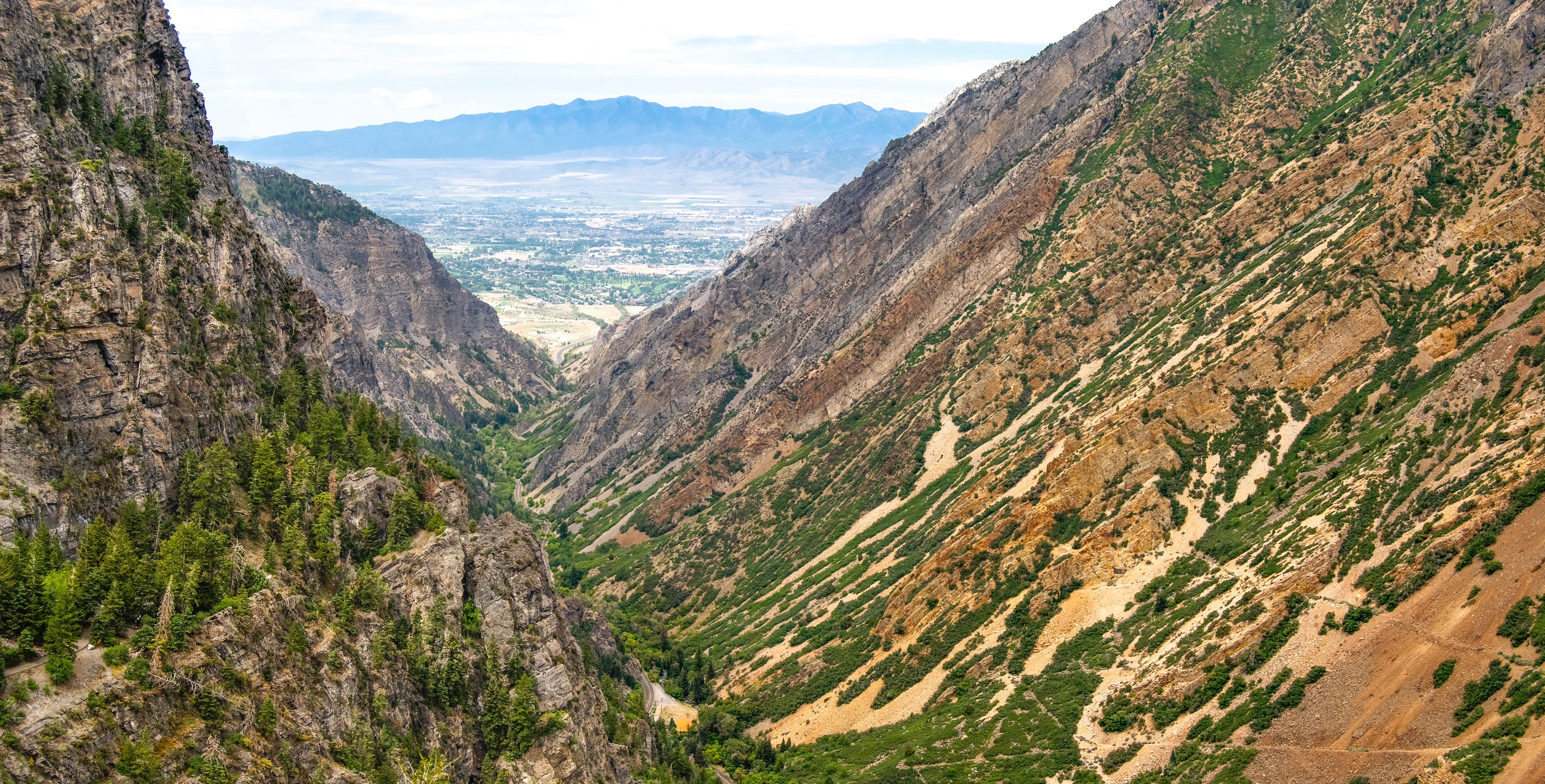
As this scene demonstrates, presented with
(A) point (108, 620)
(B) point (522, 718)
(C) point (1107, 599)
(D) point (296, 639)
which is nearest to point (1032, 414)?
(C) point (1107, 599)

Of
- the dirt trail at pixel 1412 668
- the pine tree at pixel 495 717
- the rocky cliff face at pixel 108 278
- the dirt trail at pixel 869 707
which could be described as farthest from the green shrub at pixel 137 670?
the dirt trail at pixel 1412 668

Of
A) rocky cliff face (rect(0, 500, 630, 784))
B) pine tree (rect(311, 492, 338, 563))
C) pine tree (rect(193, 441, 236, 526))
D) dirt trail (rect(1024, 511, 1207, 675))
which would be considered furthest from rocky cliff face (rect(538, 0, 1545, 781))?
pine tree (rect(193, 441, 236, 526))

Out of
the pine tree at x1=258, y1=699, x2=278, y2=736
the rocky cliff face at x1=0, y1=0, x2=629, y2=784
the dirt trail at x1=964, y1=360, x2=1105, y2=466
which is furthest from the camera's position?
the dirt trail at x1=964, y1=360, x2=1105, y2=466

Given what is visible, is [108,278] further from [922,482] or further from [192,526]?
[922,482]

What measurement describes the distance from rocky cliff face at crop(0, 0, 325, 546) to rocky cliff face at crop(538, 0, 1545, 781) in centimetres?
5008

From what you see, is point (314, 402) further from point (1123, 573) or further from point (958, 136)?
point (958, 136)

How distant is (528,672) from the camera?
61.3m

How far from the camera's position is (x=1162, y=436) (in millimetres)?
72438

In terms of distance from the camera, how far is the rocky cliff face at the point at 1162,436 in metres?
48.7

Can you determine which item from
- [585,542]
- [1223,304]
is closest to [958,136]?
[1223,304]

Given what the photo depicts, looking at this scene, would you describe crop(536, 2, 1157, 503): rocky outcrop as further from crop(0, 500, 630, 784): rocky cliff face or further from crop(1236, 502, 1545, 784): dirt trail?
crop(1236, 502, 1545, 784): dirt trail

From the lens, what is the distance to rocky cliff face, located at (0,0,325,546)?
52.4m

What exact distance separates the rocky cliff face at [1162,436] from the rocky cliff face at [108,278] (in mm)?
50083

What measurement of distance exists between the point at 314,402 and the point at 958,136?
108 m
